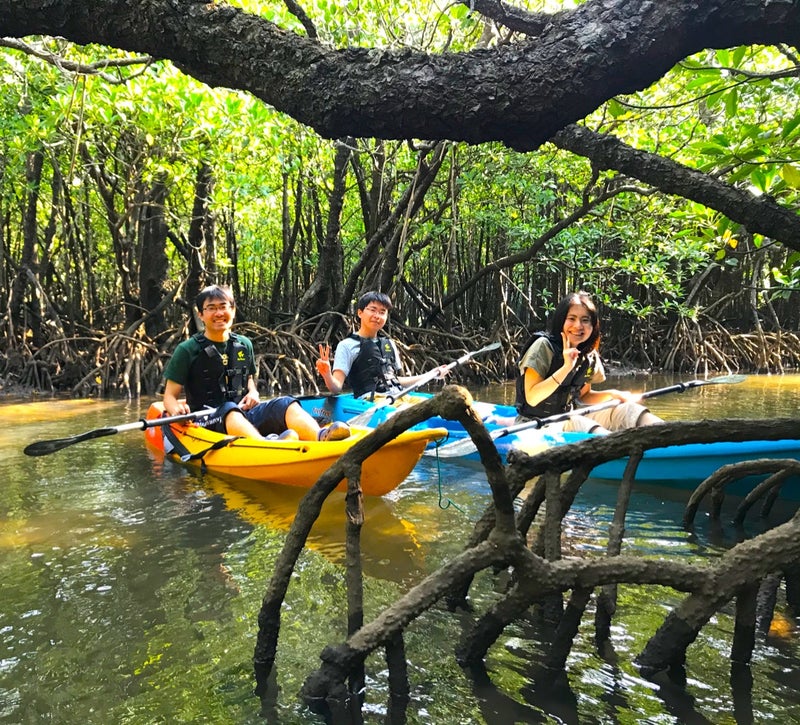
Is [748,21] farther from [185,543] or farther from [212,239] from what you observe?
[212,239]

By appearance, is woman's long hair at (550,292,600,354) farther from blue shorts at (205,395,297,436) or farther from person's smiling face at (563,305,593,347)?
blue shorts at (205,395,297,436)

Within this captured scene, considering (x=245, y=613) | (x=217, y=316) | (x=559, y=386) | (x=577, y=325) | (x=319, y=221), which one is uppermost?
(x=319, y=221)

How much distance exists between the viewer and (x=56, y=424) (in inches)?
269

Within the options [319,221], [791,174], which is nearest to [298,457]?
[791,174]

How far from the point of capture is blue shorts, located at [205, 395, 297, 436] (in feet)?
16.4

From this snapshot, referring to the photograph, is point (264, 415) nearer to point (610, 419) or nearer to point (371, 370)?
point (371, 370)

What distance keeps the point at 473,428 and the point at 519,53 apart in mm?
843

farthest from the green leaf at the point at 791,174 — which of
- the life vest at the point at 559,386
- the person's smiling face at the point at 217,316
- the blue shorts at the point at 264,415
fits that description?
the blue shorts at the point at 264,415

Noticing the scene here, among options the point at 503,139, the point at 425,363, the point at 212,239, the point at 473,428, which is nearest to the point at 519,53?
the point at 503,139

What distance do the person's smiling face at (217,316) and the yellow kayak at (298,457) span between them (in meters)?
0.68

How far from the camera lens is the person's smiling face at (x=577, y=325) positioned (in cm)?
423

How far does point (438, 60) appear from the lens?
1.54 metres

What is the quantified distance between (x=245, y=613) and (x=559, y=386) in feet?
8.55

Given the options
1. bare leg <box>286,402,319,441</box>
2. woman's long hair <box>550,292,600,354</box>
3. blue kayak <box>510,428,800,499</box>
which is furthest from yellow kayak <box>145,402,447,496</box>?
woman's long hair <box>550,292,600,354</box>
